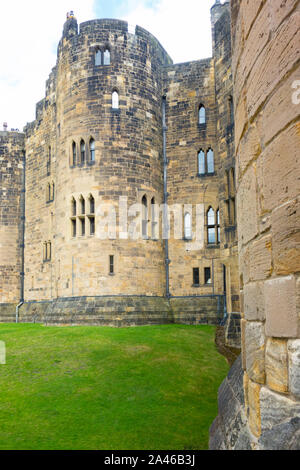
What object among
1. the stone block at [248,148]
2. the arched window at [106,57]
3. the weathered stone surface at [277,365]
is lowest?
the weathered stone surface at [277,365]

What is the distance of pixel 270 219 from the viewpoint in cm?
303

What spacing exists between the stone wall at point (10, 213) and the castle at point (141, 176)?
3388 mm

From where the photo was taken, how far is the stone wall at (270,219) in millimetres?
2660

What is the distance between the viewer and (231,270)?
17.1 metres

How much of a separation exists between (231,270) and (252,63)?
14.1 m

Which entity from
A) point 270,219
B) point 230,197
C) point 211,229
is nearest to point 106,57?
point 230,197

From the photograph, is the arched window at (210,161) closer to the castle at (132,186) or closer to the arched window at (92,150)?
the castle at (132,186)

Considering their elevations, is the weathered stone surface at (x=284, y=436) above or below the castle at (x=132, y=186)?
below

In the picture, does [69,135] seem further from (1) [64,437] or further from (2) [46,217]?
(1) [64,437]

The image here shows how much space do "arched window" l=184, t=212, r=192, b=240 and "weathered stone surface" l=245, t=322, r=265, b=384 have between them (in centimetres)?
1720

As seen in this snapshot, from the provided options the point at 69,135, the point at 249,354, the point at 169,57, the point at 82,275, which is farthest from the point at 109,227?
the point at 249,354

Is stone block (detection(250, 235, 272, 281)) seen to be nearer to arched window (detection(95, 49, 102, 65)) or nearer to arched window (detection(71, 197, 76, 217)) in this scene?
arched window (detection(71, 197, 76, 217))

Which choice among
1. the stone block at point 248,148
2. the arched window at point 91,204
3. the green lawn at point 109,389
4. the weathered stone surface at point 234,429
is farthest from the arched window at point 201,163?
the stone block at point 248,148

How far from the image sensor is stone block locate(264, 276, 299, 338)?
2.65 meters
